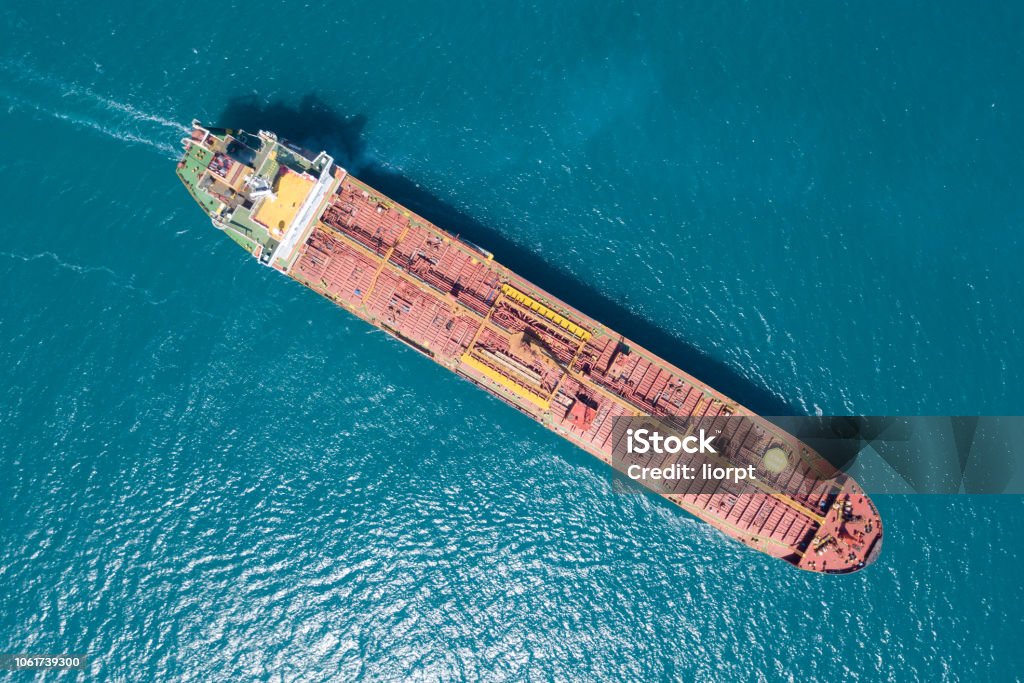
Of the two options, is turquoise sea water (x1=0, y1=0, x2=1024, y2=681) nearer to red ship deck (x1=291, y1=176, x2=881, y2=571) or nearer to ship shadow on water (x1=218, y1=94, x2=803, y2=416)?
ship shadow on water (x1=218, y1=94, x2=803, y2=416)

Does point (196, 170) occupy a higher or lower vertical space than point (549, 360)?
lower

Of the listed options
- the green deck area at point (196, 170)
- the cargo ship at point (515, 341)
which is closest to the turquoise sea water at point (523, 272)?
the cargo ship at point (515, 341)

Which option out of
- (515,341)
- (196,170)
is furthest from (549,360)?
(196,170)

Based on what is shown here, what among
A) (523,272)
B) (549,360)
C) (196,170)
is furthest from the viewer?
(523,272)

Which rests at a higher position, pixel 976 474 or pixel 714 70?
pixel 714 70

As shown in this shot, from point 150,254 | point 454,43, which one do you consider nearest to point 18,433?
point 150,254

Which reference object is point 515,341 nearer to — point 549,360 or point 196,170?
point 549,360

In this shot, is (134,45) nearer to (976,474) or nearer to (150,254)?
(150,254)

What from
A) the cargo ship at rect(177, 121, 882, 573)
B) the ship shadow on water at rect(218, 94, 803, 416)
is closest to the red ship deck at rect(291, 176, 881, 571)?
the cargo ship at rect(177, 121, 882, 573)
